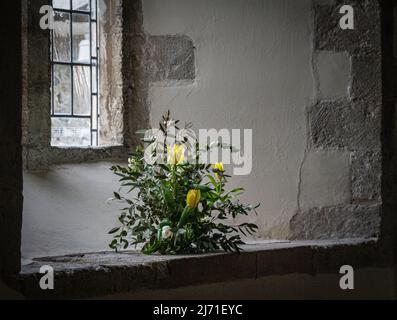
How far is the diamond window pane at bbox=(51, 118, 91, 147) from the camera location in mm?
3066

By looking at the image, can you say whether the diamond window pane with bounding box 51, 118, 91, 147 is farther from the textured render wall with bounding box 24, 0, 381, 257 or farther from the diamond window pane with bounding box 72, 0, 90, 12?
the diamond window pane with bounding box 72, 0, 90, 12

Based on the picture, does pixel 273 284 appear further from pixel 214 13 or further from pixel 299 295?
pixel 214 13

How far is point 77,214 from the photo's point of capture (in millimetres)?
2867

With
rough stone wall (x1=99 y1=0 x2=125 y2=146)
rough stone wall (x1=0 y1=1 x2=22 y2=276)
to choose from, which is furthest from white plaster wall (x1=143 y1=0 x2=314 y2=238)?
rough stone wall (x1=0 y1=1 x2=22 y2=276)

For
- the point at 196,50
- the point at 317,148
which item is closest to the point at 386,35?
the point at 317,148

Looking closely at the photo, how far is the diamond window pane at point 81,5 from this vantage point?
10.3 feet

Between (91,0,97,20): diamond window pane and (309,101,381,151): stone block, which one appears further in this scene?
(91,0,97,20): diamond window pane

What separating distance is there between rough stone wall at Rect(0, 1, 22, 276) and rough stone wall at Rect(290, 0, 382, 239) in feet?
4.14

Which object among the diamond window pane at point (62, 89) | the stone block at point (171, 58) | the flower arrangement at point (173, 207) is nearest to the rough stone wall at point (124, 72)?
the stone block at point (171, 58)

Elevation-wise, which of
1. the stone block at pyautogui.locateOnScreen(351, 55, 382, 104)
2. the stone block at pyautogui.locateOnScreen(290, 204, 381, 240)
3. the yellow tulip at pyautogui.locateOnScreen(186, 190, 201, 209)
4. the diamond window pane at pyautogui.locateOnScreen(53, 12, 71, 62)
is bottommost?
the stone block at pyautogui.locateOnScreen(290, 204, 381, 240)

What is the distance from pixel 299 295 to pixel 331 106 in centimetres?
79

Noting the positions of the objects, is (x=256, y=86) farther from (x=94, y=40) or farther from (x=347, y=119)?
(x=94, y=40)

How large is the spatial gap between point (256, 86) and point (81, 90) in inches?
29.2

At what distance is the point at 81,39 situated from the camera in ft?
10.3
